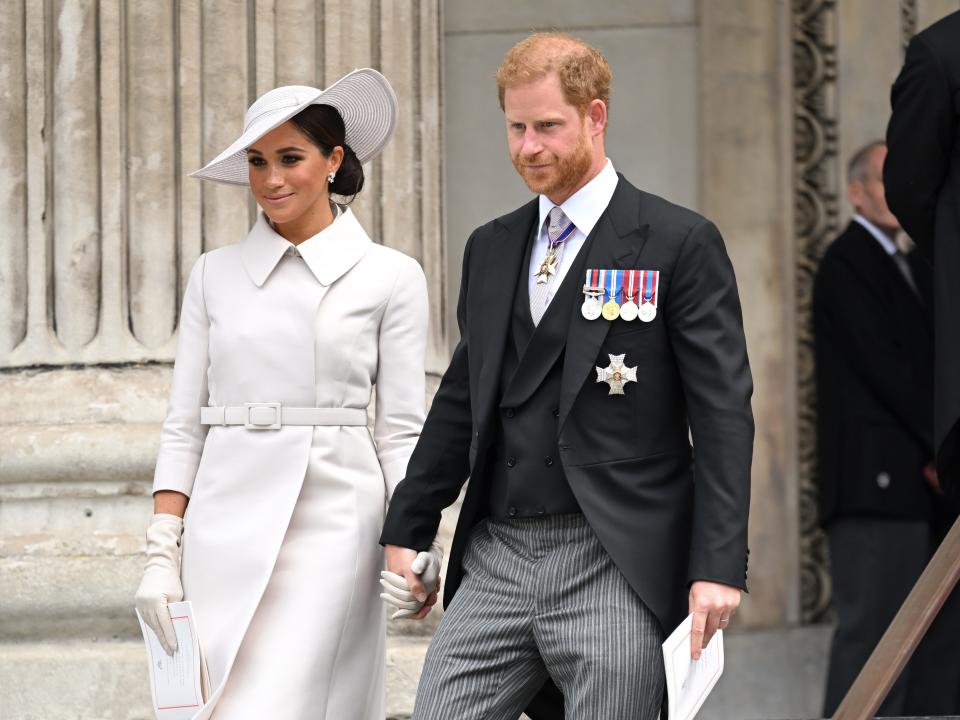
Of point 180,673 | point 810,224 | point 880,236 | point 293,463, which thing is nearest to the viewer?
point 180,673

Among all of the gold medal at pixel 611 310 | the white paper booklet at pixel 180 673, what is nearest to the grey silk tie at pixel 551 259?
the gold medal at pixel 611 310

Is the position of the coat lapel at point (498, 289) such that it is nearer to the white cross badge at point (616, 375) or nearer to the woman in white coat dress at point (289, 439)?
the white cross badge at point (616, 375)

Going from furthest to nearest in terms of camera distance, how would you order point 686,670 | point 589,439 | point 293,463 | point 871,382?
point 871,382 → point 293,463 → point 589,439 → point 686,670

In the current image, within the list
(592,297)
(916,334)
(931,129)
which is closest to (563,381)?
(592,297)

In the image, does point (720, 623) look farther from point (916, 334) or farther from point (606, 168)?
point (916, 334)

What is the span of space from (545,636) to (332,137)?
1.32 m

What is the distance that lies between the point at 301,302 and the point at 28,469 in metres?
1.54

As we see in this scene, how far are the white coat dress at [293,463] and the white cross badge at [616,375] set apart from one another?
78cm

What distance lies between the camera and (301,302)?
3.91m

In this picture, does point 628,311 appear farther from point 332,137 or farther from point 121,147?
point 121,147

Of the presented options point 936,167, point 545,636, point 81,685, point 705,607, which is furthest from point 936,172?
point 81,685

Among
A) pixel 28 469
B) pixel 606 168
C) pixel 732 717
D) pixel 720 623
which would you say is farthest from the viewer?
pixel 732 717

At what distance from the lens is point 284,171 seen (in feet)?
12.8

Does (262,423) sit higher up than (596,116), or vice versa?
(596,116)
